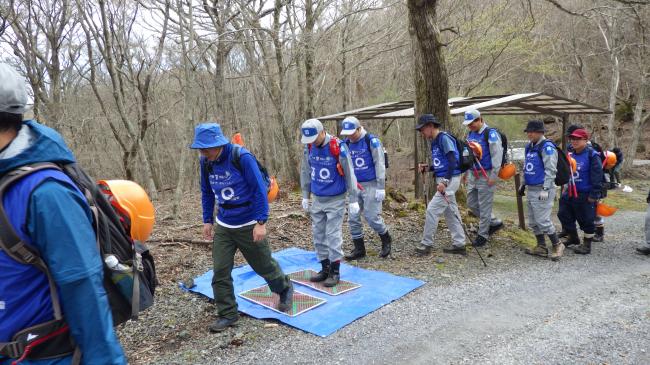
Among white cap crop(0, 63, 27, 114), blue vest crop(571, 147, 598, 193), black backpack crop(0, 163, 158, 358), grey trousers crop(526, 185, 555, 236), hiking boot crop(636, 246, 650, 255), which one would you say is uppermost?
white cap crop(0, 63, 27, 114)

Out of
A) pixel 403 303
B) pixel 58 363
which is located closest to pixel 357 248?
pixel 403 303

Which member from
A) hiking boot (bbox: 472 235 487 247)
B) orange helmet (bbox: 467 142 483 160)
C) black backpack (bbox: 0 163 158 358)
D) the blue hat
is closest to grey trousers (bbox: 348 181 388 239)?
hiking boot (bbox: 472 235 487 247)

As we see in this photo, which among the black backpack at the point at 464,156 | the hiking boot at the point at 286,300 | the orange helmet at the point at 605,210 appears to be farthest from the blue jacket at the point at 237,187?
the orange helmet at the point at 605,210

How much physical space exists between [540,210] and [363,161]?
2.85 m

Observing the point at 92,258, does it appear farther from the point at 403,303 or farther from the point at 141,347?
the point at 403,303

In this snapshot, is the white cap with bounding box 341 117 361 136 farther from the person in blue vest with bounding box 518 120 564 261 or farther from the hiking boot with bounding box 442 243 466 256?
the person in blue vest with bounding box 518 120 564 261

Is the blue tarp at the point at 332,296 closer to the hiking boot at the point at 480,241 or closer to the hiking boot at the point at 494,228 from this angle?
the hiking boot at the point at 480,241

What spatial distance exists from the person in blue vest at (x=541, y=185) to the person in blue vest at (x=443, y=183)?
3.94 feet

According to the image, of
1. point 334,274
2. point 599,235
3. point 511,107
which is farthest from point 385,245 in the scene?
point 511,107

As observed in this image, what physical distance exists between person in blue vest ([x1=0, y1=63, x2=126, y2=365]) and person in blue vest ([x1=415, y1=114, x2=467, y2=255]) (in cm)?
534

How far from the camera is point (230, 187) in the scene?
13.6ft

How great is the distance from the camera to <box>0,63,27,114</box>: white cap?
1.50m

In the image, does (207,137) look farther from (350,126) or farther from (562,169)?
(562,169)

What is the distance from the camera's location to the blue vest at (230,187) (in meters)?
4.12
